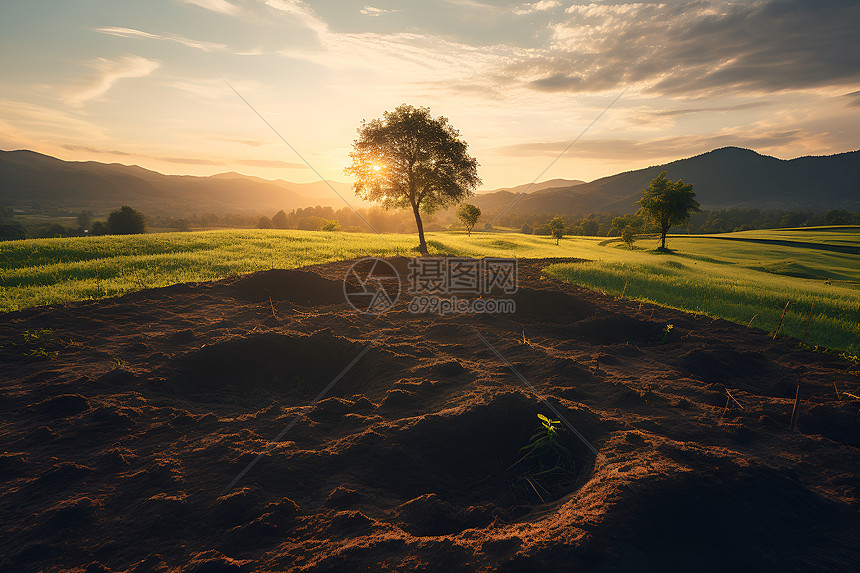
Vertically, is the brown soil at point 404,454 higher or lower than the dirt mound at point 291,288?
lower

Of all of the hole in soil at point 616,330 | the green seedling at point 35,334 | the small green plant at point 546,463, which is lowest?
the small green plant at point 546,463

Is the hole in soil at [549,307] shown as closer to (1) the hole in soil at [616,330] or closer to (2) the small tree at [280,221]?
(1) the hole in soil at [616,330]

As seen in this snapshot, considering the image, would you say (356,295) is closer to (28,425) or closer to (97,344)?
(97,344)

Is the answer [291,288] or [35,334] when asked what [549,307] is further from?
[35,334]

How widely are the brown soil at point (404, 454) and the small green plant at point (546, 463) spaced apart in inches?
1.7

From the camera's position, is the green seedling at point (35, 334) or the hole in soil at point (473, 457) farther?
the green seedling at point (35, 334)

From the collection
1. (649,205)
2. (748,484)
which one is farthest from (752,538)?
(649,205)

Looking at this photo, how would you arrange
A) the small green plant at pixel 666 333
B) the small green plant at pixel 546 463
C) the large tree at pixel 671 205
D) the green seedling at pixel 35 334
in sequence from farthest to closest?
the large tree at pixel 671 205
the small green plant at pixel 666 333
the green seedling at pixel 35 334
the small green plant at pixel 546 463

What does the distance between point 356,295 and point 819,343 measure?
13.6 meters

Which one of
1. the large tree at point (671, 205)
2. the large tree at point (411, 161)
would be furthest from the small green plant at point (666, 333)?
the large tree at point (671, 205)

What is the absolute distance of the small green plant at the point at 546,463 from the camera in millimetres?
4254

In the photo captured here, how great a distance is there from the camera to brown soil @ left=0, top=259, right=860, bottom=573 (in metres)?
3.01

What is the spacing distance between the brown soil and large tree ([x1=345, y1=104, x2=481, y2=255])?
72.0ft

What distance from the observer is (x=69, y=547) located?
3.07m
